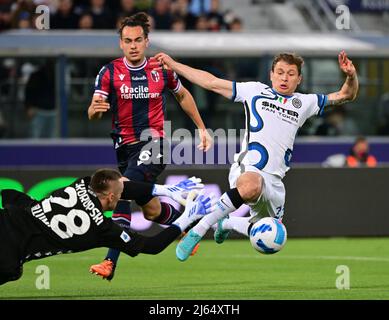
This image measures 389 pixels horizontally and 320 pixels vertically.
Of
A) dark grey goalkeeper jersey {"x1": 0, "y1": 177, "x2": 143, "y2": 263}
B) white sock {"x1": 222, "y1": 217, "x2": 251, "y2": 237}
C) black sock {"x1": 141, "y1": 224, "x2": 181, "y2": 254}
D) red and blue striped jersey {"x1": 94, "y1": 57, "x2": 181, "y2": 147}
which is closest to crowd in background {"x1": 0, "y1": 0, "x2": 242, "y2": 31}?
red and blue striped jersey {"x1": 94, "y1": 57, "x2": 181, "y2": 147}

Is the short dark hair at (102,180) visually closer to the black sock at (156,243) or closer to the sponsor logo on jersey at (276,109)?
the black sock at (156,243)

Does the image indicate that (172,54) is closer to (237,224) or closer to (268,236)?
(237,224)

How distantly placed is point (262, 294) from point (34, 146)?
36.5 feet

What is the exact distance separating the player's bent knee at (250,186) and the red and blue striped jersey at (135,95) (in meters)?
1.25

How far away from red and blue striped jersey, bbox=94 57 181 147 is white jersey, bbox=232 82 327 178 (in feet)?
3.12

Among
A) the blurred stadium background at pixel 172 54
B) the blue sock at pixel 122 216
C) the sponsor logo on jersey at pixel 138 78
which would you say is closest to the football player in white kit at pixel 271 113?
the sponsor logo on jersey at pixel 138 78

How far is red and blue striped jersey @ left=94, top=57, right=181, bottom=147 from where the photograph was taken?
11695 mm

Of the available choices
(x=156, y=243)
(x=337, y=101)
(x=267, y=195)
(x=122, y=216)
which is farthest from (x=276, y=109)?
(x=156, y=243)

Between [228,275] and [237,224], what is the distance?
4.28ft

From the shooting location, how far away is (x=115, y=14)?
22.7 m

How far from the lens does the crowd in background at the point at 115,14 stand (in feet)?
71.4

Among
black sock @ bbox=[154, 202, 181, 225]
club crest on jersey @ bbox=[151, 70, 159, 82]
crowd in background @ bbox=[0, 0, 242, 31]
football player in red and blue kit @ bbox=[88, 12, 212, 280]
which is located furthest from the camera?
crowd in background @ bbox=[0, 0, 242, 31]

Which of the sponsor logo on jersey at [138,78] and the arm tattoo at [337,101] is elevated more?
the sponsor logo on jersey at [138,78]

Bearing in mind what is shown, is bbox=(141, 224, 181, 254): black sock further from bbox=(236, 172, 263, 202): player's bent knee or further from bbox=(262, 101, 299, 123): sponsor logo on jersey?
bbox=(262, 101, 299, 123): sponsor logo on jersey
